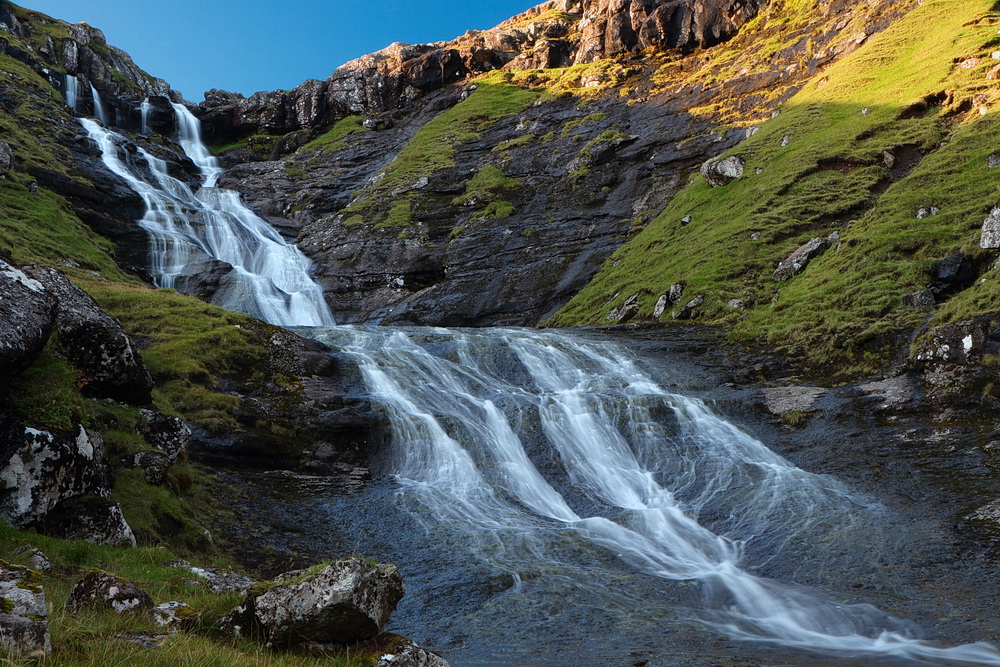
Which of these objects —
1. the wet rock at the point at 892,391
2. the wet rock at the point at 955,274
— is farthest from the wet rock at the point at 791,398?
the wet rock at the point at 955,274

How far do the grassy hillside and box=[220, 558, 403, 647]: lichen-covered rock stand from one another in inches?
753

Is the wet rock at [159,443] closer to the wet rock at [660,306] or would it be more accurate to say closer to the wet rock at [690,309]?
the wet rock at [690,309]

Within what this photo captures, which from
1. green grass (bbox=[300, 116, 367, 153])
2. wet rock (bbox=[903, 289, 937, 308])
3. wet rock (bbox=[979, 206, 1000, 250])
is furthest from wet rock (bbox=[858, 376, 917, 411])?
green grass (bbox=[300, 116, 367, 153])

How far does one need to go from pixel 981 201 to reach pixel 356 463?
25.8 m

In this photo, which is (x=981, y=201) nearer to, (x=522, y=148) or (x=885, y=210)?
(x=885, y=210)

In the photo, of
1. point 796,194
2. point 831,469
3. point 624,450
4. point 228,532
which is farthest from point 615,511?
point 796,194

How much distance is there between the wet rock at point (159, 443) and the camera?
1302cm

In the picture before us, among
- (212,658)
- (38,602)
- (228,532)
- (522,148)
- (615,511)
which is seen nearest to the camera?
(38,602)

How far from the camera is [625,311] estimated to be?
3256 centimetres

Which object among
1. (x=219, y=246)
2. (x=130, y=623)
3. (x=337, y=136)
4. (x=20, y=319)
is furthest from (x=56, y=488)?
(x=337, y=136)

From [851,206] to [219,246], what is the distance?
42392 mm

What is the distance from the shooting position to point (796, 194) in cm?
3538

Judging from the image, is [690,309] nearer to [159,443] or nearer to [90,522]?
[159,443]

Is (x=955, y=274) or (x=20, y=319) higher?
(x=955, y=274)
